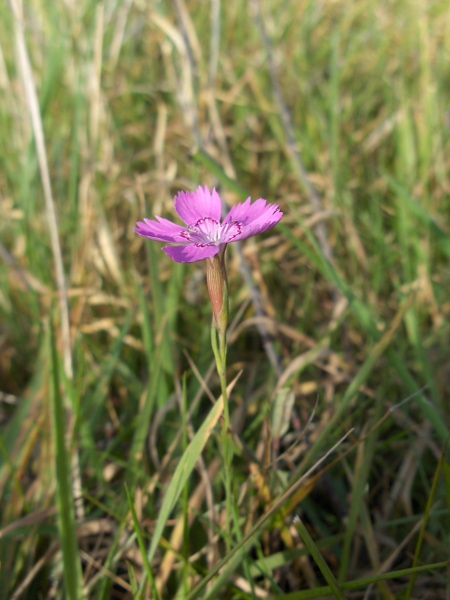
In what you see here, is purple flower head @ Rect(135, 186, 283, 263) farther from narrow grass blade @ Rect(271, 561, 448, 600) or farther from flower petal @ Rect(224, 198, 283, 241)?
narrow grass blade @ Rect(271, 561, 448, 600)

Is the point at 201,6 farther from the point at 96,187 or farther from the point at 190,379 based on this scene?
the point at 190,379

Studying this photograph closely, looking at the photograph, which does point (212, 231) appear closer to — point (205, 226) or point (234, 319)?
point (205, 226)

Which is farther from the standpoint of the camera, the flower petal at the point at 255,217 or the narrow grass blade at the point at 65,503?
the narrow grass blade at the point at 65,503

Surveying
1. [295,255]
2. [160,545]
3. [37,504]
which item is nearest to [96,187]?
[295,255]

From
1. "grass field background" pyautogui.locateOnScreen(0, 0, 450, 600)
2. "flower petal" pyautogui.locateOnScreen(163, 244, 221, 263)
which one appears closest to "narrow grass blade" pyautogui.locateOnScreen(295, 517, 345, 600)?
"grass field background" pyautogui.locateOnScreen(0, 0, 450, 600)

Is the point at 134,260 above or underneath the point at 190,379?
above

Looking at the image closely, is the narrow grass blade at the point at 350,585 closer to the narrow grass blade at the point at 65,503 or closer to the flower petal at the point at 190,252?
the narrow grass blade at the point at 65,503

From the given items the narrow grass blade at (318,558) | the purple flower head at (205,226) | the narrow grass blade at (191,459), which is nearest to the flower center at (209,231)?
the purple flower head at (205,226)
